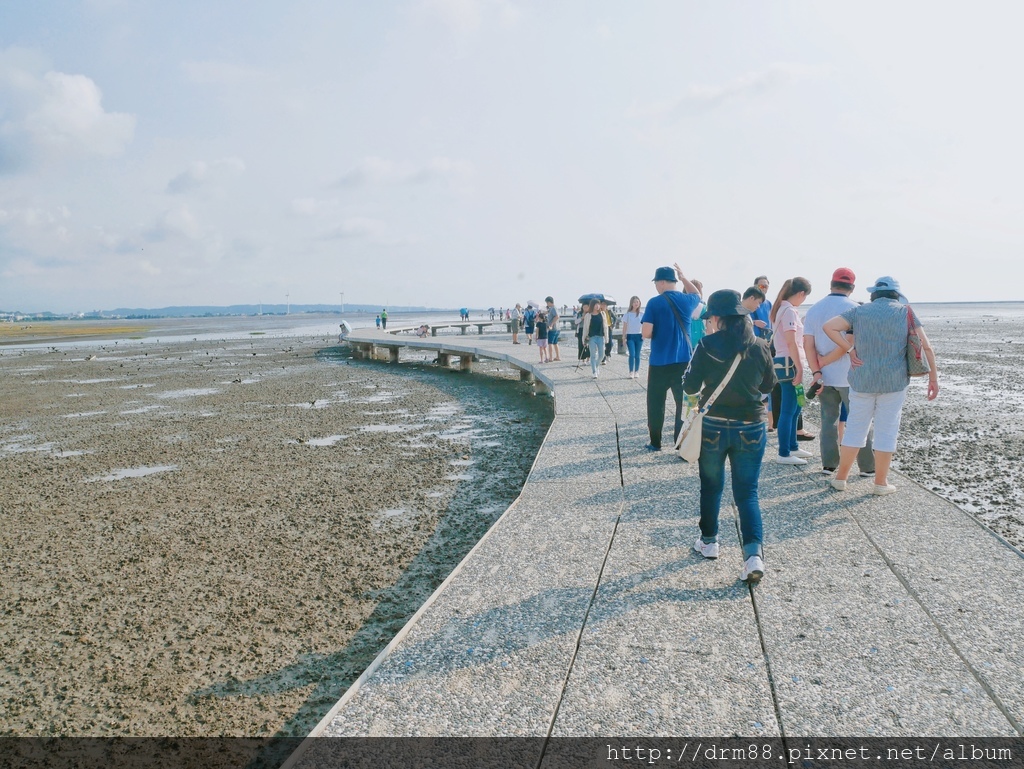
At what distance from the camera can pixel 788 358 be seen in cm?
628

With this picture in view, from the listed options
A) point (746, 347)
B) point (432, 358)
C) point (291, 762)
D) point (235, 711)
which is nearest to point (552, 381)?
point (746, 347)

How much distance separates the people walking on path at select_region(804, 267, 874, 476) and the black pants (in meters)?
1.22

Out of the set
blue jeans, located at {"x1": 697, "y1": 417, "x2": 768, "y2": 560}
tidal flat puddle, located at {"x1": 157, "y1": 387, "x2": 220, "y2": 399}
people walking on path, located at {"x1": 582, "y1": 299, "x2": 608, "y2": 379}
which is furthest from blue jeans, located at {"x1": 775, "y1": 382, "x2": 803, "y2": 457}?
tidal flat puddle, located at {"x1": 157, "y1": 387, "x2": 220, "y2": 399}

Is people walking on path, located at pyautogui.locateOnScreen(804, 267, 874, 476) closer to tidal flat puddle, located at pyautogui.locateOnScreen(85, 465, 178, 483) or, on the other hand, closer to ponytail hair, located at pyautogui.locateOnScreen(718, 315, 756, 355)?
ponytail hair, located at pyautogui.locateOnScreen(718, 315, 756, 355)

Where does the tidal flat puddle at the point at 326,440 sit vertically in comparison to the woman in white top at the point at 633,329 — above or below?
below

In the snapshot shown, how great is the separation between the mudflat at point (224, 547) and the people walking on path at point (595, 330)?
59.9 inches

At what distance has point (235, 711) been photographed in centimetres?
331

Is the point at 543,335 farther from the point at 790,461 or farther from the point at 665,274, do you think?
the point at 790,461

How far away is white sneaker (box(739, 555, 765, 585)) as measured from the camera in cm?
350

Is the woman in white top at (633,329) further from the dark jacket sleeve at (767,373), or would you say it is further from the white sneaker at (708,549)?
the white sneaker at (708,549)

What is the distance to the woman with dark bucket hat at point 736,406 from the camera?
3.65 meters

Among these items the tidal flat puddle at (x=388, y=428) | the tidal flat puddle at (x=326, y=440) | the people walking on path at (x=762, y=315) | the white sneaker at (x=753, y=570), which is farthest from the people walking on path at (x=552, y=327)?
the white sneaker at (x=753, y=570)

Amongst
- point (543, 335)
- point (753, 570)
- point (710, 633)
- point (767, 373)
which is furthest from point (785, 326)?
point (543, 335)

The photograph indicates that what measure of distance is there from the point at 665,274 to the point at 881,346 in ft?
7.07
